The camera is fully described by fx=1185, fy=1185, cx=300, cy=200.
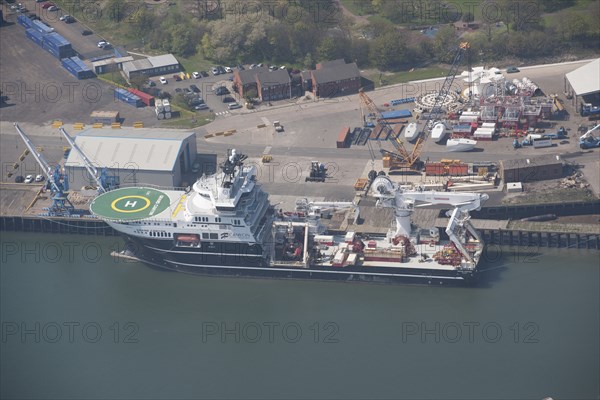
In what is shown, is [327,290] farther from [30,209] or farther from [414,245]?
[30,209]

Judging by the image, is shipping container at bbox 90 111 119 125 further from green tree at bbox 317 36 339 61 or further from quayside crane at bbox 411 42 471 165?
quayside crane at bbox 411 42 471 165

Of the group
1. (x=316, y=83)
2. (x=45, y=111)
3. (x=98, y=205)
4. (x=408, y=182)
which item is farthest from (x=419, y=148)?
(x=45, y=111)

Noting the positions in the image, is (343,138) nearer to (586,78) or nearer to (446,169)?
(446,169)

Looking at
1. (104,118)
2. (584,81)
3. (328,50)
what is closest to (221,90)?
(328,50)

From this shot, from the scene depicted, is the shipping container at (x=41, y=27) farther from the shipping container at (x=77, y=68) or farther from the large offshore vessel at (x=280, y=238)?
the large offshore vessel at (x=280, y=238)

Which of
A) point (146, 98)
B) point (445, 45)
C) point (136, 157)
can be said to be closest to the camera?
point (136, 157)

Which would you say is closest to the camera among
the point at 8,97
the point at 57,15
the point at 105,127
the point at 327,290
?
the point at 327,290

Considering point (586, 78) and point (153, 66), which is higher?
point (586, 78)
